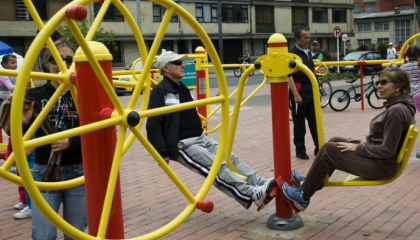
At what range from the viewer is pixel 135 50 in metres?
40.1

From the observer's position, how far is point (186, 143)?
4180 millimetres

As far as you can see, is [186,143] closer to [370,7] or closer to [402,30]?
[402,30]

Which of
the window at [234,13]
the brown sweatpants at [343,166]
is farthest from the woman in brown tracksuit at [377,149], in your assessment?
the window at [234,13]

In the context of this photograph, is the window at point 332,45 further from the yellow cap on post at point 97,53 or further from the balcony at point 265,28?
the yellow cap on post at point 97,53

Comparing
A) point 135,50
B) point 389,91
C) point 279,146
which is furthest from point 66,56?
point 135,50

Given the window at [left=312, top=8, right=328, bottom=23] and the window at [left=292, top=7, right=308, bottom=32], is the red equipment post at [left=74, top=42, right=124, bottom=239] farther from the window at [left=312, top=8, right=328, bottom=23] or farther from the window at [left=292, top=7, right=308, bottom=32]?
the window at [left=312, top=8, right=328, bottom=23]

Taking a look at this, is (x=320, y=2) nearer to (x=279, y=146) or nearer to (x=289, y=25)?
(x=289, y=25)

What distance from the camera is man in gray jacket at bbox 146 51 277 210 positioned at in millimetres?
4090

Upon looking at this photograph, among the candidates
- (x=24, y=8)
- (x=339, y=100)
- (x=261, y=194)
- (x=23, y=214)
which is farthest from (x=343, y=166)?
(x=24, y=8)

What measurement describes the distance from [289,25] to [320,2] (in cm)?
573

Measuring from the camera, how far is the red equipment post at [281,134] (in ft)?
12.9

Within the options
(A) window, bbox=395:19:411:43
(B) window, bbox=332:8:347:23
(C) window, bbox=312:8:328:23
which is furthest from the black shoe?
(A) window, bbox=395:19:411:43

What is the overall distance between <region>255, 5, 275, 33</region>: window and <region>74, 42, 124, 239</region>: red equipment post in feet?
155

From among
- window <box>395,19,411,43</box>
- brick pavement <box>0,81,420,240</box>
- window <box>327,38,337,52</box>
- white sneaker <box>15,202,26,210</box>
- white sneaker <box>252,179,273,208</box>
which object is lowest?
brick pavement <box>0,81,420,240</box>
